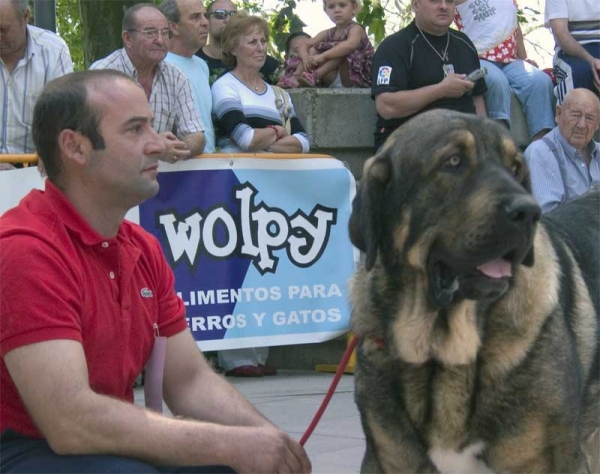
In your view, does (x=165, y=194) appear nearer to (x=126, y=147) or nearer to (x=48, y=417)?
(x=126, y=147)

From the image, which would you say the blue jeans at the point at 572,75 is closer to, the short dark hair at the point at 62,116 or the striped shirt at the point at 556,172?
the striped shirt at the point at 556,172

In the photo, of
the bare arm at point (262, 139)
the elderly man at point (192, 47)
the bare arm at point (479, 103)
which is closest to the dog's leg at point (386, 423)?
the bare arm at point (262, 139)

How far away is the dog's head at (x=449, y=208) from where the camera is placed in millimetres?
3180

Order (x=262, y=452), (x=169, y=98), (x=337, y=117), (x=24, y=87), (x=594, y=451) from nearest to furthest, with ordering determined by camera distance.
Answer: (x=262, y=452) < (x=594, y=451) < (x=24, y=87) < (x=169, y=98) < (x=337, y=117)

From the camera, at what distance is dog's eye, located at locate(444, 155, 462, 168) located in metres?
3.36

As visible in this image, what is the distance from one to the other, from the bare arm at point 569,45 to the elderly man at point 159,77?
2964 millimetres

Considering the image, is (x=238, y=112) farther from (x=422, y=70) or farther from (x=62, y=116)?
(x=62, y=116)

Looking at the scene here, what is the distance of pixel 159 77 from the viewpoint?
686 cm

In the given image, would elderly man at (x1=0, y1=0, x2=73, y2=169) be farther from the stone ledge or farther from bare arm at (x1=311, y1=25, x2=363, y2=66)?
bare arm at (x1=311, y1=25, x2=363, y2=66)

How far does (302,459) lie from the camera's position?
3270 millimetres

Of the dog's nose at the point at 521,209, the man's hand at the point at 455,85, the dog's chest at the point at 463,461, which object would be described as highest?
the dog's nose at the point at 521,209

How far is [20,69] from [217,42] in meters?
2.21

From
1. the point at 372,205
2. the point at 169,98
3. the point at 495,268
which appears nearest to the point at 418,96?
the point at 169,98

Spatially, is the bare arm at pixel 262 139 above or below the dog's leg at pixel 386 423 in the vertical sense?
above
